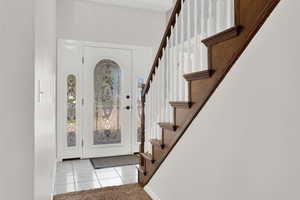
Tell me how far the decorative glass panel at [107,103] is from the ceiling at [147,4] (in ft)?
3.62

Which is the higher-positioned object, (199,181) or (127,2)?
(127,2)

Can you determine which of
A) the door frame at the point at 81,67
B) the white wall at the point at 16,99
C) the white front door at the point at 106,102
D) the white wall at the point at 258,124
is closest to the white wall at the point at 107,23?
the door frame at the point at 81,67

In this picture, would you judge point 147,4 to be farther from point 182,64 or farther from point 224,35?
point 224,35

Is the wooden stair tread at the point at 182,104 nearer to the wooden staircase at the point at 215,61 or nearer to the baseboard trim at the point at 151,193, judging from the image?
the wooden staircase at the point at 215,61

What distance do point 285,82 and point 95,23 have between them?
324cm

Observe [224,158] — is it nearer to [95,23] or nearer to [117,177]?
[117,177]

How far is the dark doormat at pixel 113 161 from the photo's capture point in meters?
3.49

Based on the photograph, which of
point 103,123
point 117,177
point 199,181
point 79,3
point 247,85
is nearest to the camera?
point 247,85

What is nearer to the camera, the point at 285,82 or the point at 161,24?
the point at 285,82

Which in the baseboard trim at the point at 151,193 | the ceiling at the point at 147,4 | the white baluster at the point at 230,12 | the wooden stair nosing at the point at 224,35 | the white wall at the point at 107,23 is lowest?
the baseboard trim at the point at 151,193

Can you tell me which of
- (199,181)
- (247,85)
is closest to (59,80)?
(199,181)

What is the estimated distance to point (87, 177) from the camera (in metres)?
2.97

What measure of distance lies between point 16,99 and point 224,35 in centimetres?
116

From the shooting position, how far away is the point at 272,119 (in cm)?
96
